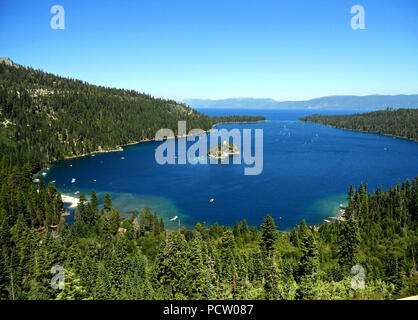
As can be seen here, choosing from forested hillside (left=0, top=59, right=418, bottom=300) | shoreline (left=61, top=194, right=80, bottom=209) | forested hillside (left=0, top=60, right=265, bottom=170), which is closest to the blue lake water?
shoreline (left=61, top=194, right=80, bottom=209)

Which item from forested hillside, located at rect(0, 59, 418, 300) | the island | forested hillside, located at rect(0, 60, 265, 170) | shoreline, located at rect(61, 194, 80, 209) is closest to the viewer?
forested hillside, located at rect(0, 59, 418, 300)

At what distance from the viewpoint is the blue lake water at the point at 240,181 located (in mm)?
62344

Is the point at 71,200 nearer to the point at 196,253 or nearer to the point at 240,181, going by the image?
the point at 240,181

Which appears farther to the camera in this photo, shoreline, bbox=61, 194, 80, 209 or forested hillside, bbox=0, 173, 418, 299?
shoreline, bbox=61, 194, 80, 209

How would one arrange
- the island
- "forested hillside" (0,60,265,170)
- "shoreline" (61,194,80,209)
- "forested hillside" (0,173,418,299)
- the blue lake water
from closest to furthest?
1. "forested hillside" (0,173,418,299)
2. the blue lake water
3. "shoreline" (61,194,80,209)
4. "forested hillside" (0,60,265,170)
5. the island

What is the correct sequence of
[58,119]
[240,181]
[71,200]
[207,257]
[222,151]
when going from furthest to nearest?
[58,119] → [222,151] → [240,181] → [71,200] → [207,257]

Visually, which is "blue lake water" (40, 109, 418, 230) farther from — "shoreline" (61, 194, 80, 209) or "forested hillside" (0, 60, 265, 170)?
"forested hillside" (0, 60, 265, 170)

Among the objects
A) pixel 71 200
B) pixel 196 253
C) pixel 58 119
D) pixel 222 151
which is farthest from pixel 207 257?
pixel 58 119

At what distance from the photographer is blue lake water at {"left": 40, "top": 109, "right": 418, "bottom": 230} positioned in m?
62.3

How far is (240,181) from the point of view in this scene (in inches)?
3344

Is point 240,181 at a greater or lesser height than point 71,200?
greater
